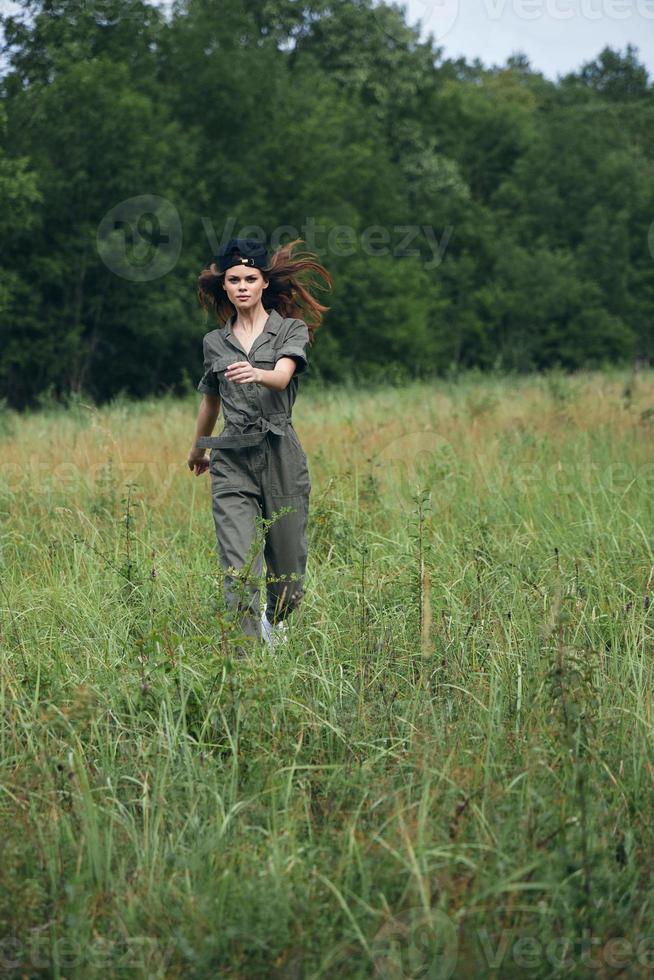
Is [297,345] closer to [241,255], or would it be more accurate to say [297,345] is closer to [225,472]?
[241,255]

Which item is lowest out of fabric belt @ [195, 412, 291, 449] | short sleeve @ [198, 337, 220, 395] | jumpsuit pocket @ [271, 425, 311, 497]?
jumpsuit pocket @ [271, 425, 311, 497]

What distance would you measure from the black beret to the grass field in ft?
4.45

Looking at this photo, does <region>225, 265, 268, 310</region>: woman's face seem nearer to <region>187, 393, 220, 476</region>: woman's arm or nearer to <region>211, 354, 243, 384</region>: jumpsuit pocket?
<region>211, 354, 243, 384</region>: jumpsuit pocket

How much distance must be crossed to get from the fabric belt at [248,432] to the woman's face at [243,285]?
512 mm

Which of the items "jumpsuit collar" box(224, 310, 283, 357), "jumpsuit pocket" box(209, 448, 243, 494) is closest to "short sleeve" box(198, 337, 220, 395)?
"jumpsuit collar" box(224, 310, 283, 357)

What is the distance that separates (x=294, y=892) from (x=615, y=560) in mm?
2912

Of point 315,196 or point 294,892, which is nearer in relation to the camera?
point 294,892

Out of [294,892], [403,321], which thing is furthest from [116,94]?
[294,892]

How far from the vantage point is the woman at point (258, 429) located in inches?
165

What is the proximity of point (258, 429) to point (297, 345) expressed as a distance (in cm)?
38

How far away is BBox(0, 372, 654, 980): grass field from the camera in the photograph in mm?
2334

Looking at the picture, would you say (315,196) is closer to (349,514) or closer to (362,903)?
(349,514)

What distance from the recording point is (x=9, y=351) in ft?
80.0

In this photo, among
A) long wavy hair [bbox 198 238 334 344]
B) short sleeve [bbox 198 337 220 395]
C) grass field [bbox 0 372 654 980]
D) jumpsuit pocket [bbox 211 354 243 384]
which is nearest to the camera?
grass field [bbox 0 372 654 980]
